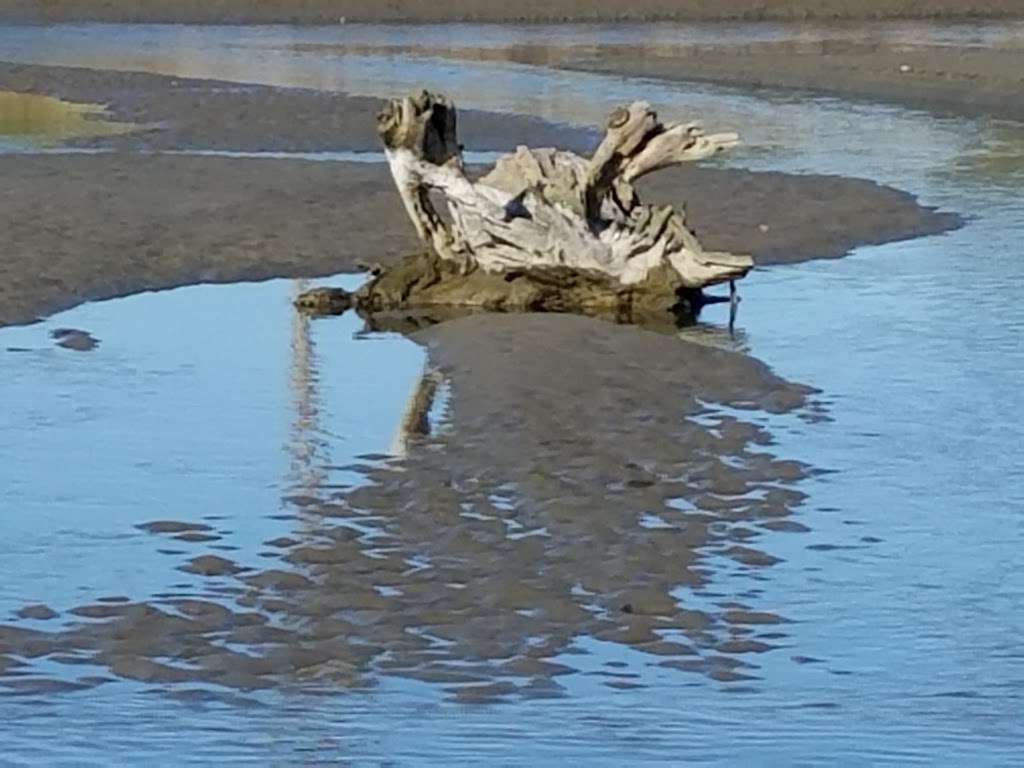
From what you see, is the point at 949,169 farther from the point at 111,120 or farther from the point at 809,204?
the point at 111,120

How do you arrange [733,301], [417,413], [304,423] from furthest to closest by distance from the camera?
Result: [733,301] → [417,413] → [304,423]

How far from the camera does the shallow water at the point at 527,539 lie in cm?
564

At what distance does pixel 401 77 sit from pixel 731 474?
21406 millimetres

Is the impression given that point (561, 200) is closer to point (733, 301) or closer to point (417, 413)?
point (733, 301)

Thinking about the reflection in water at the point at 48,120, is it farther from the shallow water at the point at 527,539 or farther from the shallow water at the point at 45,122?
the shallow water at the point at 527,539

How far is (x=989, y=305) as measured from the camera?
11953mm

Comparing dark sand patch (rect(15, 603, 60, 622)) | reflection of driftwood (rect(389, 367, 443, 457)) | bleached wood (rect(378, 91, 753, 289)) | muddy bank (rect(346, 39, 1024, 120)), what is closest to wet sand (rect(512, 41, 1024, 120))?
muddy bank (rect(346, 39, 1024, 120))

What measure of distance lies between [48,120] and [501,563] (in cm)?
1742

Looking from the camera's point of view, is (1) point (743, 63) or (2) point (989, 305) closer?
(2) point (989, 305)

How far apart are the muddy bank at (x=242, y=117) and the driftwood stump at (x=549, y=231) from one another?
8470mm

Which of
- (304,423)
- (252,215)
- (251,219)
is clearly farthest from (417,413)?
(252,215)

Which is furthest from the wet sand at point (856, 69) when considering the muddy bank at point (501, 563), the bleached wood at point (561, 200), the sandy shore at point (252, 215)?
the muddy bank at point (501, 563)

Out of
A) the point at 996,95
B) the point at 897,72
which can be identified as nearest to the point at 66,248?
the point at 996,95

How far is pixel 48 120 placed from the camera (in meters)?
23.5
